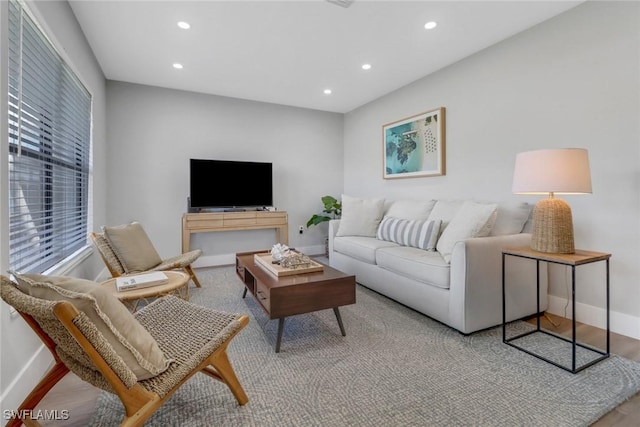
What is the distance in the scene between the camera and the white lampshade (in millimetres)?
1835

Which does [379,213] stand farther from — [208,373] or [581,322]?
[208,373]

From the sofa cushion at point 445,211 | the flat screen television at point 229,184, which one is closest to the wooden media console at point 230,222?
the flat screen television at point 229,184

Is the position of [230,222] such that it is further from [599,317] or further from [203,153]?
[599,317]

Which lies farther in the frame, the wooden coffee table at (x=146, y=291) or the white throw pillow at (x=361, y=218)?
the white throw pillow at (x=361, y=218)

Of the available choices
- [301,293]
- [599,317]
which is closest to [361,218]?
[301,293]

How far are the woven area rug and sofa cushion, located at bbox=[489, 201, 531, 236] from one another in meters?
0.83

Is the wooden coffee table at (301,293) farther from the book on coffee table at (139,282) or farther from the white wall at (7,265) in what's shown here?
the white wall at (7,265)

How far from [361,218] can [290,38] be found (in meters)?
2.09

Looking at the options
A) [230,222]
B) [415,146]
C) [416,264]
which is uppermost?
[415,146]

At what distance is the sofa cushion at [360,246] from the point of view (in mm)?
3105

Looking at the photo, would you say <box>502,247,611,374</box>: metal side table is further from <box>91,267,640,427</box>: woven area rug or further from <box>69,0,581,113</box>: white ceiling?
<box>69,0,581,113</box>: white ceiling

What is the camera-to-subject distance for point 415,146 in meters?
3.83

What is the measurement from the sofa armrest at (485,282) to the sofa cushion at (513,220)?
175 mm

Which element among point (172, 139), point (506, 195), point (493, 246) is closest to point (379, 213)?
point (506, 195)
